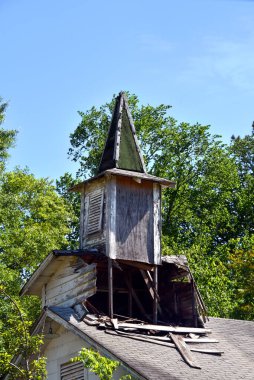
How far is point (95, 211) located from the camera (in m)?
22.3

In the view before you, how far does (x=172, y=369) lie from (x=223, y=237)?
29.5 m

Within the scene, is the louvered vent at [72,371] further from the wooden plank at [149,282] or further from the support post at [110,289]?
the wooden plank at [149,282]

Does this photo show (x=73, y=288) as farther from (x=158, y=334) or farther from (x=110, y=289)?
(x=158, y=334)

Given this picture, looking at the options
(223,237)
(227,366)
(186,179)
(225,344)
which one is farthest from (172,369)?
(223,237)

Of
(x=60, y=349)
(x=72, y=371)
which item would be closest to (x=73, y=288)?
(x=60, y=349)

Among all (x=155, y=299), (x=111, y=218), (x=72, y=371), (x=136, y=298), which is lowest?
(x=72, y=371)

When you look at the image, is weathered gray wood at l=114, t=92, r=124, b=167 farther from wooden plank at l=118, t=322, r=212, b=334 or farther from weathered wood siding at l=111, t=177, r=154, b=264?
wooden plank at l=118, t=322, r=212, b=334

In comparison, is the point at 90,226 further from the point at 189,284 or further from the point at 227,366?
the point at 227,366

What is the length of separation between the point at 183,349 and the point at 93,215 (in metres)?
4.95

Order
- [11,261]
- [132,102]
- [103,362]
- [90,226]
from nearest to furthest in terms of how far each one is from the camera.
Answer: [103,362] < [90,226] < [11,261] < [132,102]

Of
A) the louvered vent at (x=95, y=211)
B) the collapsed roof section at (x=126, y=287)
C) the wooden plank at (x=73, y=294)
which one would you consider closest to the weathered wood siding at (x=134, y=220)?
the collapsed roof section at (x=126, y=287)

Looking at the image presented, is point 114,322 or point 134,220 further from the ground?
point 134,220

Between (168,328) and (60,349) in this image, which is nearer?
(168,328)

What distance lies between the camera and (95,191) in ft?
74.1
